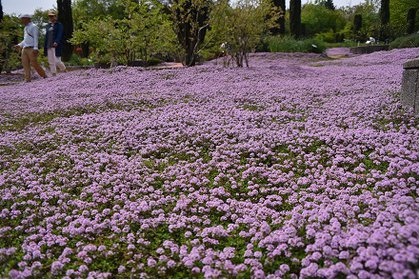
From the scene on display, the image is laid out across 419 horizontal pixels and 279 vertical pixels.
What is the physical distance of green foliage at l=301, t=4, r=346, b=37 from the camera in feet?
224

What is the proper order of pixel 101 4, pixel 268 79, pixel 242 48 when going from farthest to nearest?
pixel 101 4 → pixel 242 48 → pixel 268 79

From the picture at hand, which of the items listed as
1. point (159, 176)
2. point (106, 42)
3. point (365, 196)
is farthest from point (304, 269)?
point (106, 42)

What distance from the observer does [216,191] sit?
4.84 m

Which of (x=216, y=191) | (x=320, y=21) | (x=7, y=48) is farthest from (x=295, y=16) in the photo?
(x=216, y=191)

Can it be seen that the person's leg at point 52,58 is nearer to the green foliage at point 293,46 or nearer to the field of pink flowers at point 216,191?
the field of pink flowers at point 216,191

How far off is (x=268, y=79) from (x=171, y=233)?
1113cm

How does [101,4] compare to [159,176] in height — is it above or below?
above

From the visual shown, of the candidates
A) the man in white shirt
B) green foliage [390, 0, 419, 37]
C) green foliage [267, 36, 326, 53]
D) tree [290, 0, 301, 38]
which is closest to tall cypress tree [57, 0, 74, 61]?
green foliage [267, 36, 326, 53]

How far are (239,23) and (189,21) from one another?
9.47 ft

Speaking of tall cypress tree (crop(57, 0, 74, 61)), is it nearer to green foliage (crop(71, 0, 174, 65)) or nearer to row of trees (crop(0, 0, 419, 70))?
row of trees (crop(0, 0, 419, 70))

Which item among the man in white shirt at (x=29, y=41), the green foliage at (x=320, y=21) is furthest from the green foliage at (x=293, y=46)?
the green foliage at (x=320, y=21)

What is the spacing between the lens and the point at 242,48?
18.3 metres

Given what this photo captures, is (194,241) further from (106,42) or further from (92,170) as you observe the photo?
(106,42)

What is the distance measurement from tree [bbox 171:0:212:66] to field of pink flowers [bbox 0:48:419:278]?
9.86m
